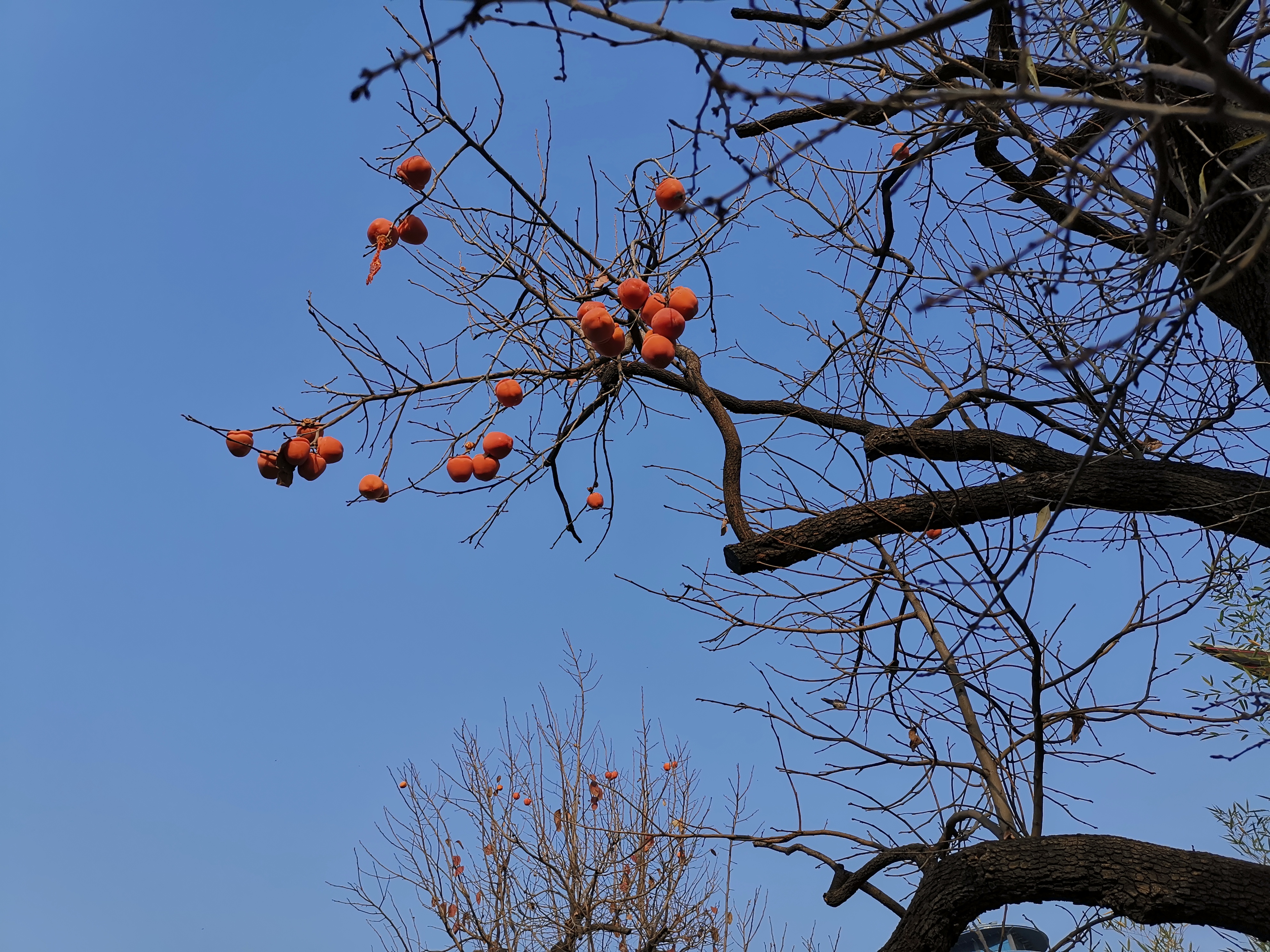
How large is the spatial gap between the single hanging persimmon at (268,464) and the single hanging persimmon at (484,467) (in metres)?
0.60

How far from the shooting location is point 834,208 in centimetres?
380

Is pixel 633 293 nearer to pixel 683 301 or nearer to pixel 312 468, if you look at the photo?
pixel 683 301

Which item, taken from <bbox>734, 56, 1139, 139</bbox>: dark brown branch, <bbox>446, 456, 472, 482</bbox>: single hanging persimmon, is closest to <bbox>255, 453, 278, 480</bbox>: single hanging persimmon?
<bbox>446, 456, 472, 482</bbox>: single hanging persimmon

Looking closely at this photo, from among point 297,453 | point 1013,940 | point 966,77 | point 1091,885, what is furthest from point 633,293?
point 1013,940

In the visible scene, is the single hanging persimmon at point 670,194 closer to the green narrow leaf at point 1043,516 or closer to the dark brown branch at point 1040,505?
the dark brown branch at point 1040,505

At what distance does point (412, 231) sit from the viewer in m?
2.83

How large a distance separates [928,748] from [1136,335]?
218cm

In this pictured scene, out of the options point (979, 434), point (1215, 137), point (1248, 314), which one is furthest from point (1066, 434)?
point (1215, 137)

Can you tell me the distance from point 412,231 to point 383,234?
0.09 metres

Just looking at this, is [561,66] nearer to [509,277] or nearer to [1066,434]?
[509,277]

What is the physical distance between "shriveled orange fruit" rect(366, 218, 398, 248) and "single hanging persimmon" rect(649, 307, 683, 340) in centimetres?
82

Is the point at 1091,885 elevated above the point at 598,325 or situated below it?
below

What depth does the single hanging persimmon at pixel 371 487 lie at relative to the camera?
3.00 m

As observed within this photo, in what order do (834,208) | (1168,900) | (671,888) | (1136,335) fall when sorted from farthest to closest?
(671,888), (834,208), (1168,900), (1136,335)
